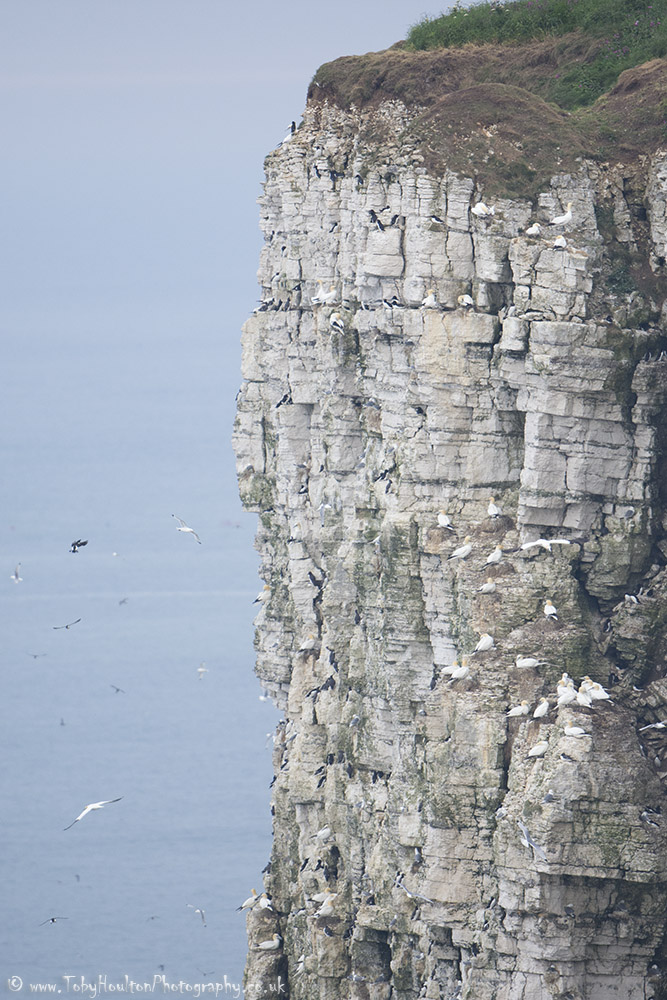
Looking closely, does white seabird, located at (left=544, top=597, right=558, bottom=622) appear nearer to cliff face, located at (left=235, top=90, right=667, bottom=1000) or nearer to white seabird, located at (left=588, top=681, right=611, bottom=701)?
cliff face, located at (left=235, top=90, right=667, bottom=1000)

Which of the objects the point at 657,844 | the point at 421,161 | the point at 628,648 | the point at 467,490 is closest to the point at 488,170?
the point at 421,161

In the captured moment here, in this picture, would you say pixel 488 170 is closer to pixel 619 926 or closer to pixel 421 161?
pixel 421 161

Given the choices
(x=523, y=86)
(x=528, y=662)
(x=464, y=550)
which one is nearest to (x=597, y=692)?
(x=528, y=662)

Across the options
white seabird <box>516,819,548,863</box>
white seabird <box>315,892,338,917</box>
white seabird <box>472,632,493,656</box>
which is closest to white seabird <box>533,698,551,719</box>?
white seabird <box>472,632,493,656</box>

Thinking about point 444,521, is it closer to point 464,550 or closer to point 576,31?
point 464,550

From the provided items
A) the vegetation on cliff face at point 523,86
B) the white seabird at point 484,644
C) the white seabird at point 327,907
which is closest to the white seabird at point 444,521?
the white seabird at point 484,644

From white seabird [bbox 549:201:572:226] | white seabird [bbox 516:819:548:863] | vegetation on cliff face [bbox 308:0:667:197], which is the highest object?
vegetation on cliff face [bbox 308:0:667:197]
